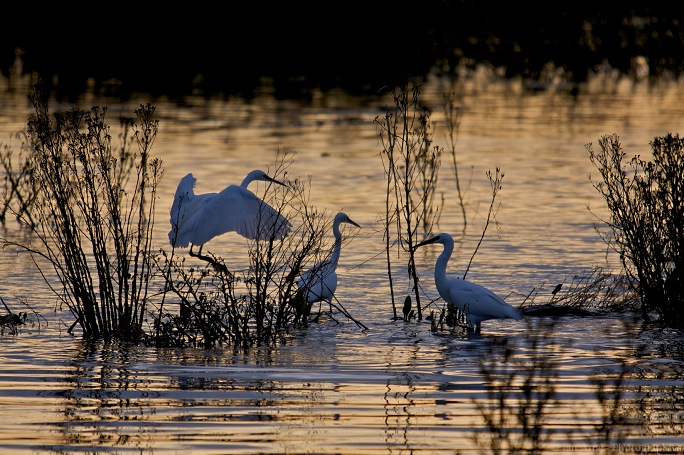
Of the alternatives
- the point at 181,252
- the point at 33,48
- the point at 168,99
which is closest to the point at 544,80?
the point at 168,99

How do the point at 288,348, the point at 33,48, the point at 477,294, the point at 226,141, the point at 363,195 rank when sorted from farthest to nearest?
the point at 33,48, the point at 226,141, the point at 363,195, the point at 477,294, the point at 288,348

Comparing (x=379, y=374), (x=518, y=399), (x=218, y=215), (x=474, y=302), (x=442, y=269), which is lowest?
(x=379, y=374)

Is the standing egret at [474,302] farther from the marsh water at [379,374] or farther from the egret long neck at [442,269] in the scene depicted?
the marsh water at [379,374]

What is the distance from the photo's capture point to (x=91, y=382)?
841cm

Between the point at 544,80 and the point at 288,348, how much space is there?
105ft

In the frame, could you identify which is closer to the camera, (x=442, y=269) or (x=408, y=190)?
(x=408, y=190)

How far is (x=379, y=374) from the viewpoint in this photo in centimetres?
875

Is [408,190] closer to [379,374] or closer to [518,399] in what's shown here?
[379,374]

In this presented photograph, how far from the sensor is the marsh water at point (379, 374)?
6852mm

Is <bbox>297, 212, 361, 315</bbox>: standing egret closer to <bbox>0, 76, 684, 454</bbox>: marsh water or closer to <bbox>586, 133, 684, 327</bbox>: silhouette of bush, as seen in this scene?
<bbox>0, 76, 684, 454</bbox>: marsh water

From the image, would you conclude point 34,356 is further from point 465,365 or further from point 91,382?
point 465,365

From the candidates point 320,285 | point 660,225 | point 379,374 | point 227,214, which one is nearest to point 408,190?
point 320,285

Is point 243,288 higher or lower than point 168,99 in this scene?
lower

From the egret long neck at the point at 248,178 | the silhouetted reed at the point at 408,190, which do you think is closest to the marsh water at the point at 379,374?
the silhouetted reed at the point at 408,190
